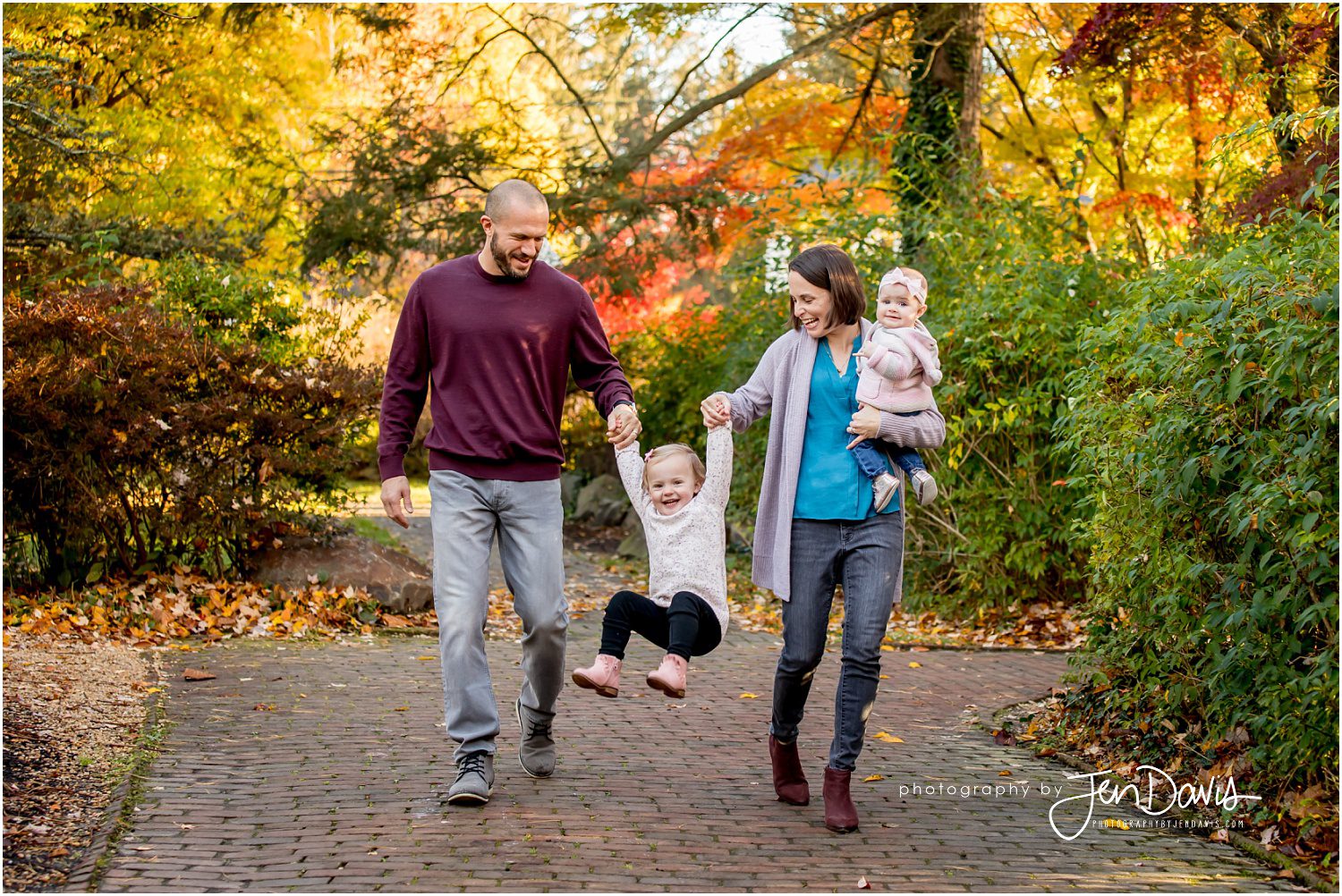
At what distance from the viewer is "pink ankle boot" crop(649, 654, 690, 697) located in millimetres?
4512

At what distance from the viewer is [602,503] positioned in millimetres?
16344

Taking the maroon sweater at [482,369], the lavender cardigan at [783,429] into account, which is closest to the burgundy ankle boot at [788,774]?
the lavender cardigan at [783,429]

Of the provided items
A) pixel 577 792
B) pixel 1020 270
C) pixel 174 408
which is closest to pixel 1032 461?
pixel 1020 270

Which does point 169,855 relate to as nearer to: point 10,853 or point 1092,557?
point 10,853

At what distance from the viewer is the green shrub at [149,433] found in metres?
8.70

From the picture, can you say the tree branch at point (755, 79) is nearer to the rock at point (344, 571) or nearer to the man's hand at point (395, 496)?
the rock at point (344, 571)

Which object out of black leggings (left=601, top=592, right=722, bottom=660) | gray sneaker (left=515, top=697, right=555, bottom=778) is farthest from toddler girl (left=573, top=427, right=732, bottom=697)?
gray sneaker (left=515, top=697, right=555, bottom=778)

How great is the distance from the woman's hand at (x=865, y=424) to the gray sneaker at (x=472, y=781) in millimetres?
1711

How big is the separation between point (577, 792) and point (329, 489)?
541cm

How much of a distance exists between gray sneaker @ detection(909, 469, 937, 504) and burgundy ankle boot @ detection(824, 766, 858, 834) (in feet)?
3.19

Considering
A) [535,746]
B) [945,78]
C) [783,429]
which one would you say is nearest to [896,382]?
[783,429]

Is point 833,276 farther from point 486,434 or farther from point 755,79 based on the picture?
point 755,79

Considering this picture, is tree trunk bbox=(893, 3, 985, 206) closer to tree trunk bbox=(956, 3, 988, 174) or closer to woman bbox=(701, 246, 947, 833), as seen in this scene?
tree trunk bbox=(956, 3, 988, 174)

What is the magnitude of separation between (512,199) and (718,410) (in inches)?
40.8
